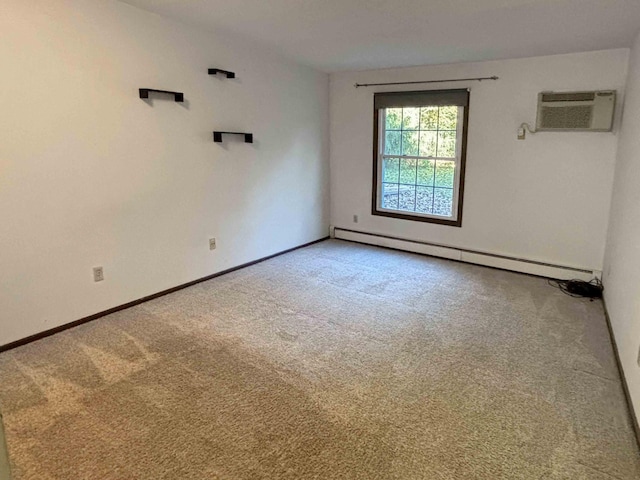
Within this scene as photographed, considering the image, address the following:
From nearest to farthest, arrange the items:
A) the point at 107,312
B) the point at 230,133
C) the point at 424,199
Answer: the point at 107,312 → the point at 230,133 → the point at 424,199

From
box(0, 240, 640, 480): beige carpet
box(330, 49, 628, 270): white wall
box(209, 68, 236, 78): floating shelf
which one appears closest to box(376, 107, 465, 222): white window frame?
box(330, 49, 628, 270): white wall

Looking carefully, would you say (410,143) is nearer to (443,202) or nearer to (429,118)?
(429,118)

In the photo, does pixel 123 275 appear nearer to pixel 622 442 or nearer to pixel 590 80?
pixel 622 442

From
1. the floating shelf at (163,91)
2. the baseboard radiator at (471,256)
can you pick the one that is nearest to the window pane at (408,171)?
the baseboard radiator at (471,256)

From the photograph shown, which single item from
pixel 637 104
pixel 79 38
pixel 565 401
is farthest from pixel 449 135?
pixel 79 38

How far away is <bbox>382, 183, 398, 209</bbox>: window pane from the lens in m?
5.28

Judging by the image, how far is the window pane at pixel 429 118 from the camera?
476 centimetres

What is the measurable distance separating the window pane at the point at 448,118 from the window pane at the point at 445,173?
391mm

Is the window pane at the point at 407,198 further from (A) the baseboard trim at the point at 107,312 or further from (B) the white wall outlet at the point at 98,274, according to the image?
(B) the white wall outlet at the point at 98,274

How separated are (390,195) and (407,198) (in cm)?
23

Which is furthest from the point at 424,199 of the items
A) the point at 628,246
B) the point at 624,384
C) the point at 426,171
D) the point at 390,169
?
the point at 624,384

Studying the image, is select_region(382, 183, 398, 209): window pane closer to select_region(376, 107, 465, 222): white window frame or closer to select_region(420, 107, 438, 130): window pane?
select_region(376, 107, 465, 222): white window frame

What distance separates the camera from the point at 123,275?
3359 millimetres

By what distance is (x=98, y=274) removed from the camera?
3.19 metres
